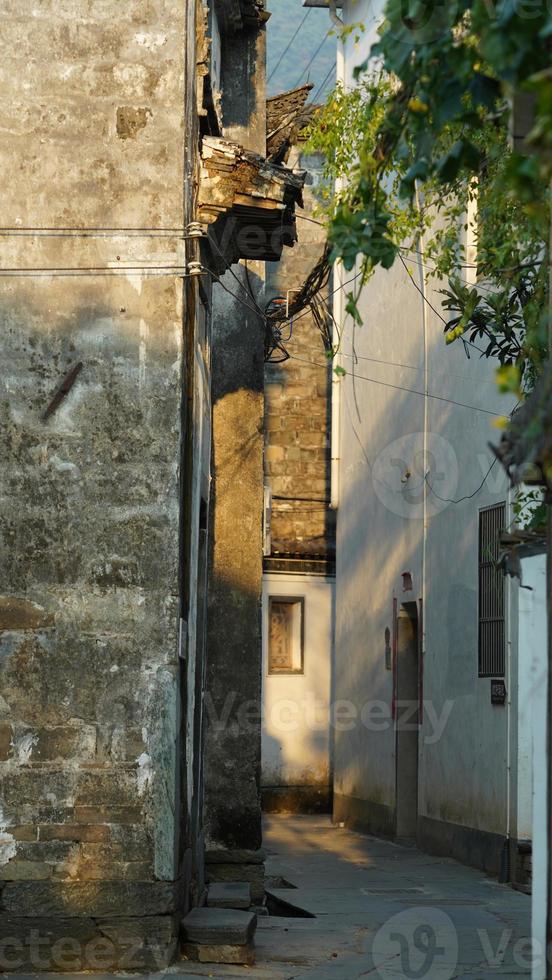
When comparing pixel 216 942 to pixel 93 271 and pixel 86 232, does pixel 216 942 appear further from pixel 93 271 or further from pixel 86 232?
pixel 86 232

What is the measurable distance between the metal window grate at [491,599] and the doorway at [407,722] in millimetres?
3315

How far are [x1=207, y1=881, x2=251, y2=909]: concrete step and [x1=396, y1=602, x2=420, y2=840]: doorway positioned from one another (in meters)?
7.08

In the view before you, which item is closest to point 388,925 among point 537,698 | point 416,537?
point 537,698

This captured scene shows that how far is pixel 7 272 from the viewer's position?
8.54 metres

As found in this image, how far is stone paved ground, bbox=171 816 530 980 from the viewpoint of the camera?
8.34m

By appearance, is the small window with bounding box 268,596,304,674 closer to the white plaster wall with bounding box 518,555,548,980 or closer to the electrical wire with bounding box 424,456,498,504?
the electrical wire with bounding box 424,456,498,504

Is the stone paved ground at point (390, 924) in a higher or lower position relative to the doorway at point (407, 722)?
lower

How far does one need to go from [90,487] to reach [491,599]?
20.4ft

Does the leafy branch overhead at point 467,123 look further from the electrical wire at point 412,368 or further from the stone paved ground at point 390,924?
the stone paved ground at point 390,924

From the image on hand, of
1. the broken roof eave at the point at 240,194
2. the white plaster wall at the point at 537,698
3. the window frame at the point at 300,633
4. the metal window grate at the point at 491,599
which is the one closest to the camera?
the white plaster wall at the point at 537,698

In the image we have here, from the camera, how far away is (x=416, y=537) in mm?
17016

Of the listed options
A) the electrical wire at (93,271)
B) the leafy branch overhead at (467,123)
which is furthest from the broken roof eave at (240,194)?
the leafy branch overhead at (467,123)

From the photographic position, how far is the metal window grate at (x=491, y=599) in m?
13.3

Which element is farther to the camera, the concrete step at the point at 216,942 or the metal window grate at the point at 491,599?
the metal window grate at the point at 491,599
